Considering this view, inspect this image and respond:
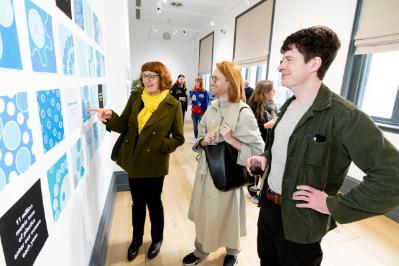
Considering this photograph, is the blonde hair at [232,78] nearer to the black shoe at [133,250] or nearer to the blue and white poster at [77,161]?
the blue and white poster at [77,161]

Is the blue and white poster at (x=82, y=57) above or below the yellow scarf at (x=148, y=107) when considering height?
above

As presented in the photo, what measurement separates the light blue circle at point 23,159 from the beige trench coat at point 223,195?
1081 millimetres

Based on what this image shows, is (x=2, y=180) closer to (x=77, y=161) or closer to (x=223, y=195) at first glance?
(x=77, y=161)

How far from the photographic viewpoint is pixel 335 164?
0.94 metres

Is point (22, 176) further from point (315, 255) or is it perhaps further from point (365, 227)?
point (365, 227)

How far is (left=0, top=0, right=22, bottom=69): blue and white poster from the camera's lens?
59 cm

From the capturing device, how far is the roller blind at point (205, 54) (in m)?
8.22


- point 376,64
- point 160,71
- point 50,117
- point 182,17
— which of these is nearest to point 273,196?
point 50,117

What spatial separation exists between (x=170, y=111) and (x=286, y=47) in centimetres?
95

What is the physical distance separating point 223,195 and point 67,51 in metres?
1.25

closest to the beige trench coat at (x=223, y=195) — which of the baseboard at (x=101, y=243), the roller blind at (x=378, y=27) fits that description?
the baseboard at (x=101, y=243)

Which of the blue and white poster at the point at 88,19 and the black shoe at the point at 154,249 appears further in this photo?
the black shoe at the point at 154,249

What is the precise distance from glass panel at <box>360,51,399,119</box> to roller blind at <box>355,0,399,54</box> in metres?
0.34

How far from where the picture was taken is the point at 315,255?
3.44ft
